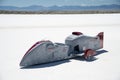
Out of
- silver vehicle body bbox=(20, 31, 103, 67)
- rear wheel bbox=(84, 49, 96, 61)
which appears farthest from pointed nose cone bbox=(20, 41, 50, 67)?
rear wheel bbox=(84, 49, 96, 61)

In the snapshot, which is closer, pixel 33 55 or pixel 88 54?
pixel 33 55

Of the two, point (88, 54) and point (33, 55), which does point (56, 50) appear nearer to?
point (33, 55)

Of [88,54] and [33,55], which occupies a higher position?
[33,55]

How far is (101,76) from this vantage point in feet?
21.5

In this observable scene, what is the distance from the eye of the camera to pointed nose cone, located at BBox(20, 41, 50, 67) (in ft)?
24.0

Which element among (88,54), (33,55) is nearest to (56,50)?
(33,55)

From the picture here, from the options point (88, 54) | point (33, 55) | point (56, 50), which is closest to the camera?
point (33, 55)

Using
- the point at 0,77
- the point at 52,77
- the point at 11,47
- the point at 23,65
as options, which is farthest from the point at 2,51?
the point at 52,77

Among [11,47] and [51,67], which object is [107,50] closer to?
[51,67]

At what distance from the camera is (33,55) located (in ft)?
24.2

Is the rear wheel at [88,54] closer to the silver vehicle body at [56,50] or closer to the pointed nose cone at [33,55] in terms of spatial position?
the silver vehicle body at [56,50]

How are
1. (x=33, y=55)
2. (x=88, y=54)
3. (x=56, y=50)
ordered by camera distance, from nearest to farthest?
(x=33, y=55)
(x=56, y=50)
(x=88, y=54)

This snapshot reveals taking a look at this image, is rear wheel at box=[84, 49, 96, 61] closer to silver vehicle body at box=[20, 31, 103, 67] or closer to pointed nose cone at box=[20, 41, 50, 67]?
silver vehicle body at box=[20, 31, 103, 67]

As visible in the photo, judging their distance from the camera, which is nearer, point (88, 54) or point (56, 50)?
point (56, 50)
